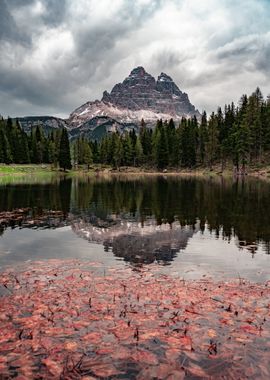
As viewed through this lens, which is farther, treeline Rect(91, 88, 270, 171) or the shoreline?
treeline Rect(91, 88, 270, 171)

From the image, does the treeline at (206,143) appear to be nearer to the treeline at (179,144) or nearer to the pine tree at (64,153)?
the treeline at (179,144)

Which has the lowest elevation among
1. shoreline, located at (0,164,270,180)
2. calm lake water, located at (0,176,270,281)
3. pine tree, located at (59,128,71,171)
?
calm lake water, located at (0,176,270,281)

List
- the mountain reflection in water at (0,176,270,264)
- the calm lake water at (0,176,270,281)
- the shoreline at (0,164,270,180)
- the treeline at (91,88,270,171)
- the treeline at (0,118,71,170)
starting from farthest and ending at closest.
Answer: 1. the treeline at (0,118,71,170)
2. the treeline at (91,88,270,171)
3. the shoreline at (0,164,270,180)
4. the mountain reflection in water at (0,176,270,264)
5. the calm lake water at (0,176,270,281)

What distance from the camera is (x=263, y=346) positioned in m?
8.26

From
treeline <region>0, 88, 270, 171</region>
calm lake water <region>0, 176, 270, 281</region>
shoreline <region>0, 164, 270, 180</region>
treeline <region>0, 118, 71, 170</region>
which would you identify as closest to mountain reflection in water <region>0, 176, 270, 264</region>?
calm lake water <region>0, 176, 270, 281</region>

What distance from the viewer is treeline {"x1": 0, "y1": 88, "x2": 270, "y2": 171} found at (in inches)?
4439

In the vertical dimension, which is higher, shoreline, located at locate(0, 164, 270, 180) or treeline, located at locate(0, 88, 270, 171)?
treeline, located at locate(0, 88, 270, 171)

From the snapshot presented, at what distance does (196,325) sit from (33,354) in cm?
426

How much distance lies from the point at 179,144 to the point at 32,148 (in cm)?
6440

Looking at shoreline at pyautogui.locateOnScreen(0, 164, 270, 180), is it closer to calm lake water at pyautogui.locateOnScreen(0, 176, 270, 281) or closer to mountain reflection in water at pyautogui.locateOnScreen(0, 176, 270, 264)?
mountain reflection in water at pyautogui.locateOnScreen(0, 176, 270, 264)

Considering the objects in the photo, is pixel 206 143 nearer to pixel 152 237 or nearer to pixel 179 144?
pixel 179 144

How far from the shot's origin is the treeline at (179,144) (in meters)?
113

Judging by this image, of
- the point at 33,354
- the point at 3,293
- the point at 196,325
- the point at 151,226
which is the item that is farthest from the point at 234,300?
the point at 151,226

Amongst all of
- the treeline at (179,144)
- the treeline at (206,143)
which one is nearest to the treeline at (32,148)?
the treeline at (179,144)
